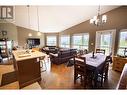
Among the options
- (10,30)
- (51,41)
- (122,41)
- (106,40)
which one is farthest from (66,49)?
(10,30)

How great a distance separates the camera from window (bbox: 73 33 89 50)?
664cm

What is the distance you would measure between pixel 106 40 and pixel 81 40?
1.86 metres

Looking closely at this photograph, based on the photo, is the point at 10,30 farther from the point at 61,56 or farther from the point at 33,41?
the point at 61,56

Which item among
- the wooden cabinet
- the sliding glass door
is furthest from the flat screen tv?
the wooden cabinet

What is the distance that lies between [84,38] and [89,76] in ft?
13.7

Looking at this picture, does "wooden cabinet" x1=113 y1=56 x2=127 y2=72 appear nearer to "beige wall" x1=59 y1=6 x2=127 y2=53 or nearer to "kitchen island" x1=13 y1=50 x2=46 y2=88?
"beige wall" x1=59 y1=6 x2=127 y2=53

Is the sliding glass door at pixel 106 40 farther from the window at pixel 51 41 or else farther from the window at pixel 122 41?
the window at pixel 51 41

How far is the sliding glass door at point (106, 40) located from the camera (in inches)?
204

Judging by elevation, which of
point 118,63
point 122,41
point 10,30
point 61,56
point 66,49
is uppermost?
point 10,30

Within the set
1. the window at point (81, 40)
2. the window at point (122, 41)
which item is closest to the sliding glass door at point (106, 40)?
the window at point (122, 41)

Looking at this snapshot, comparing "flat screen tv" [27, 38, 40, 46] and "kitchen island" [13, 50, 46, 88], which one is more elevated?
"flat screen tv" [27, 38, 40, 46]

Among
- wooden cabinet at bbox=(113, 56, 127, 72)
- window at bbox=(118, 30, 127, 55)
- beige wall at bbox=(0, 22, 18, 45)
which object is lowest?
wooden cabinet at bbox=(113, 56, 127, 72)

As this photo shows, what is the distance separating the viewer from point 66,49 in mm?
5805

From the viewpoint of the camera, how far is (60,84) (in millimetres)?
3072
